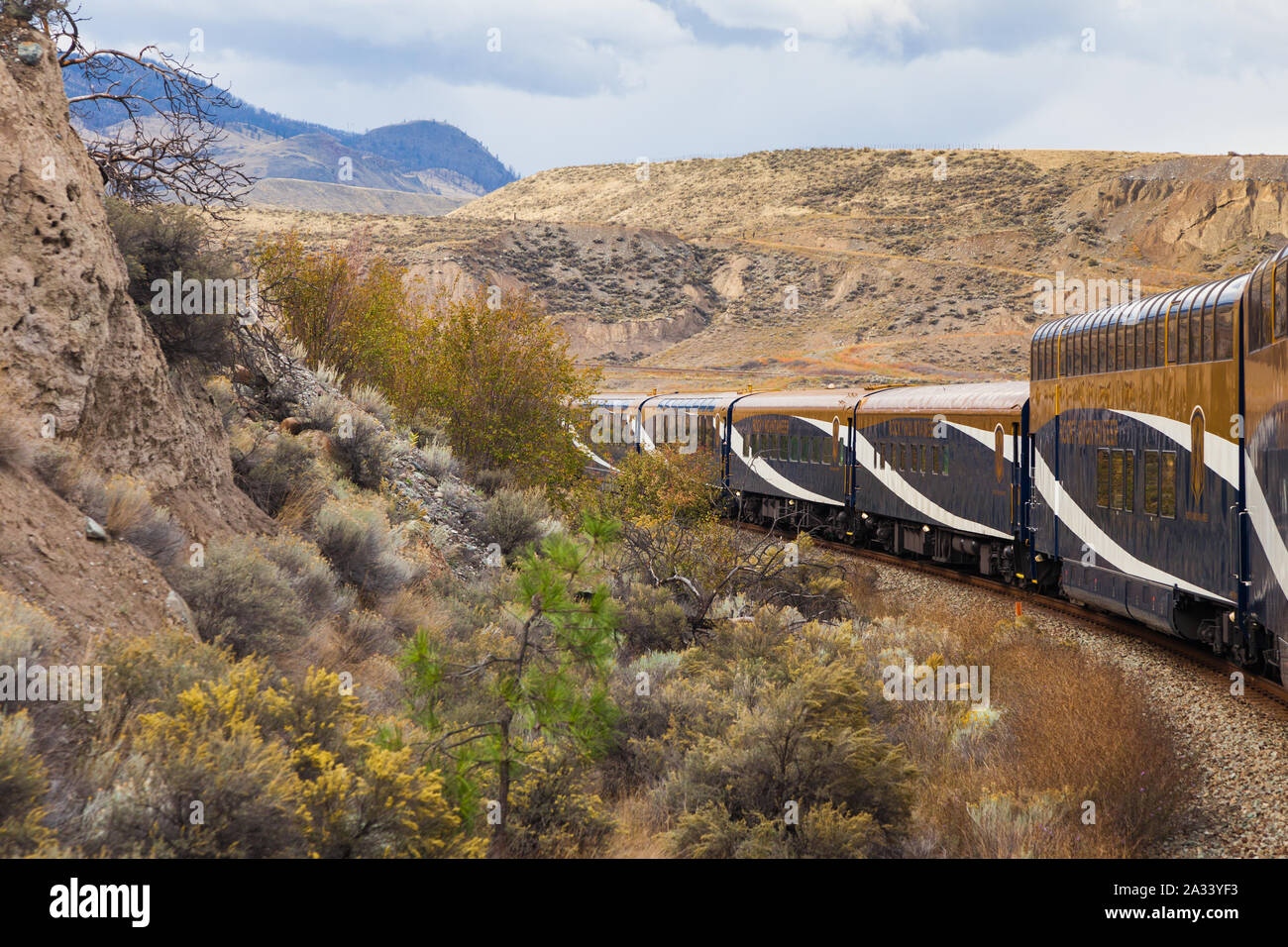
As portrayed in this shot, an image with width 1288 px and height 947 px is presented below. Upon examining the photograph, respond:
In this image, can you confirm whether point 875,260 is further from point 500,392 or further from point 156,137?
point 156,137

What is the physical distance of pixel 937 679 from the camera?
10.2 meters

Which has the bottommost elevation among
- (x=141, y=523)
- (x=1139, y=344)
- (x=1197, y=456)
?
(x=141, y=523)

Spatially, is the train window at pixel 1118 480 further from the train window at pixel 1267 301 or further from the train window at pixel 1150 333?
the train window at pixel 1267 301

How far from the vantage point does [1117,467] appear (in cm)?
1280

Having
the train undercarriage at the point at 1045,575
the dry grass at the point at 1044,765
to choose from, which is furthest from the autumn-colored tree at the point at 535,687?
the train undercarriage at the point at 1045,575

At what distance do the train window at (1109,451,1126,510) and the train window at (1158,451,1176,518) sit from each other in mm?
983

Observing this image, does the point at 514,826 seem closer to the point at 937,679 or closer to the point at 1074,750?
the point at 1074,750

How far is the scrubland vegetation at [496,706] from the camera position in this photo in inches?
184

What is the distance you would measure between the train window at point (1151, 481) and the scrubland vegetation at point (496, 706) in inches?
Result: 74.9

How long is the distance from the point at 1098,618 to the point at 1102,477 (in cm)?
250

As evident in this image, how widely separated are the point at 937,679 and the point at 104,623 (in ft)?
23.4

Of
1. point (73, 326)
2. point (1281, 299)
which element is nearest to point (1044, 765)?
point (1281, 299)
